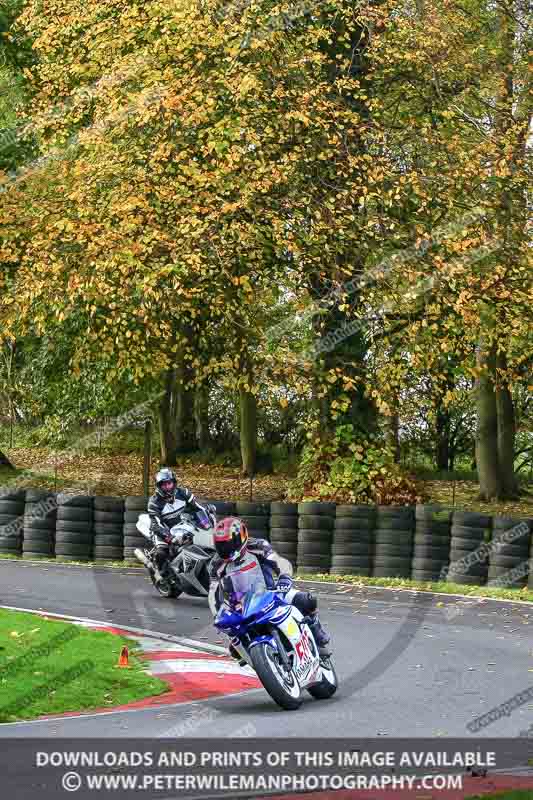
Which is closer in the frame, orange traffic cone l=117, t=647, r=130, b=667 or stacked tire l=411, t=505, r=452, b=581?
orange traffic cone l=117, t=647, r=130, b=667

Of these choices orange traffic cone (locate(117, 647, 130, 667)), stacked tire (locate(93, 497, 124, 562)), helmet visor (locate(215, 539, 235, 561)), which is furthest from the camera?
stacked tire (locate(93, 497, 124, 562))

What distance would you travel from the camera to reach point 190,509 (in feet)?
56.6

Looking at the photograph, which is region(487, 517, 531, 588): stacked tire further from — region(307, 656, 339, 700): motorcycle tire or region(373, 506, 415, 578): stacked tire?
region(307, 656, 339, 700): motorcycle tire

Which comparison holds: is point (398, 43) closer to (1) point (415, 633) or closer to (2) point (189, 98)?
(2) point (189, 98)

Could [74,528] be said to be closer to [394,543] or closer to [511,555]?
[394,543]

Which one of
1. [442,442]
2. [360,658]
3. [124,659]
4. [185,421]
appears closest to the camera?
[124,659]

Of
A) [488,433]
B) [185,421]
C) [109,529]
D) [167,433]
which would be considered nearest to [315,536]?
[109,529]

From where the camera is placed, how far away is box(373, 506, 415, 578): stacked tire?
2077cm

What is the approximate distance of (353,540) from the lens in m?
21.1

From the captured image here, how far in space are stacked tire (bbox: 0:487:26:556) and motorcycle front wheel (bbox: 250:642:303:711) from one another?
45.4 ft

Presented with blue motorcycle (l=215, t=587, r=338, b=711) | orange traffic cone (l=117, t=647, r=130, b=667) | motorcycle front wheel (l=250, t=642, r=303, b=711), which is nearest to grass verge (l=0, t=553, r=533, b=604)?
orange traffic cone (l=117, t=647, r=130, b=667)

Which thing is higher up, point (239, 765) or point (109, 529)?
point (109, 529)

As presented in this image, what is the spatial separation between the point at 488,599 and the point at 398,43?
10.6 meters

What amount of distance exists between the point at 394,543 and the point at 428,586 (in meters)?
1.26
